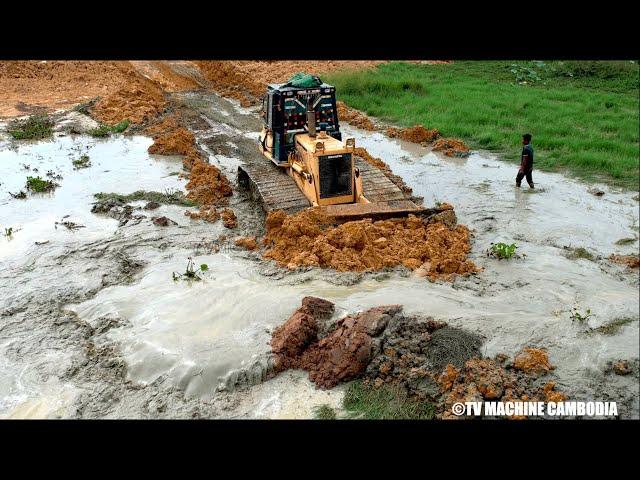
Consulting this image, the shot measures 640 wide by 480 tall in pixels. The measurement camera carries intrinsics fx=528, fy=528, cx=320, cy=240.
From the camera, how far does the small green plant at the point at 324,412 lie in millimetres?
5415

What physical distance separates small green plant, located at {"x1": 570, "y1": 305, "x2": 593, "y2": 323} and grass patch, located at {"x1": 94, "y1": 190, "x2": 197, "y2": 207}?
915cm

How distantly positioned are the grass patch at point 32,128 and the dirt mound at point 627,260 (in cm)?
1809

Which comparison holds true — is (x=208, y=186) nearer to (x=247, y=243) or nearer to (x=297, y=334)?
(x=247, y=243)

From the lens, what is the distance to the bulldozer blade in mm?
9391

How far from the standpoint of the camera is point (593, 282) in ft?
15.6

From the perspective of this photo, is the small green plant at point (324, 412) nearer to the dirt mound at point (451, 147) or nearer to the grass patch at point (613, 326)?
the grass patch at point (613, 326)

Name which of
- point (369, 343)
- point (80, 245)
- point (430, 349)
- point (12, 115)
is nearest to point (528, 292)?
point (430, 349)

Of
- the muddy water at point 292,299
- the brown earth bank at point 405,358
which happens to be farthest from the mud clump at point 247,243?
the brown earth bank at point 405,358

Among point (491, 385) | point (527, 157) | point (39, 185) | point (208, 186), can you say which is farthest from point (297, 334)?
point (39, 185)

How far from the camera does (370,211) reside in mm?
9445

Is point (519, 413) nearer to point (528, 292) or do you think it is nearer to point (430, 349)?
point (430, 349)

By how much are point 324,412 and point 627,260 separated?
3198mm

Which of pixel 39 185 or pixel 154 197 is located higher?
pixel 39 185

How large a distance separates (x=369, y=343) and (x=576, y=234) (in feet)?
8.11
